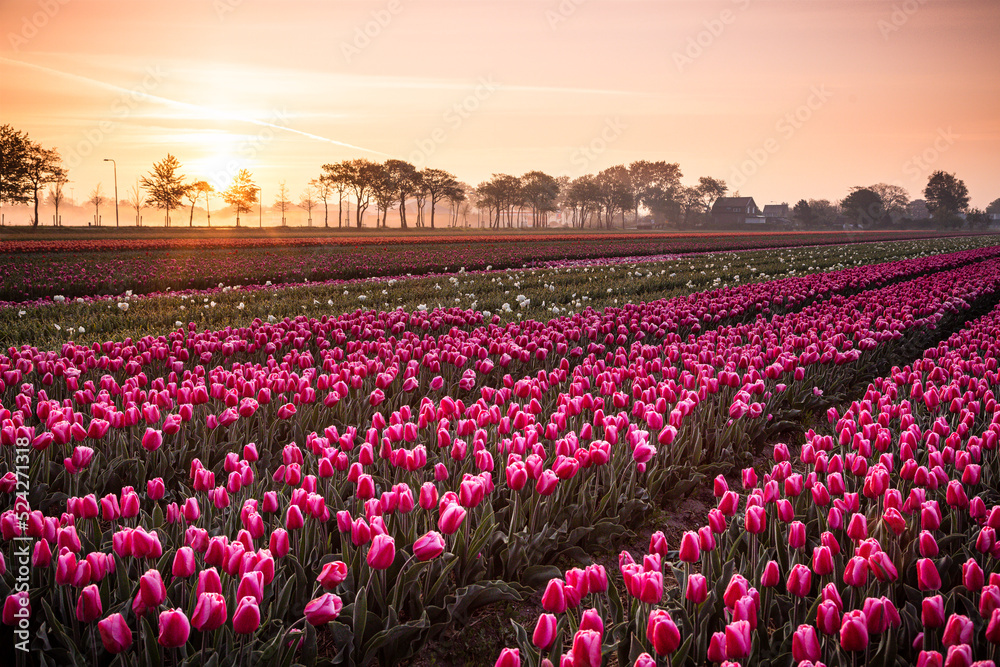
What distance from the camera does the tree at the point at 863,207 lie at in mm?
112062

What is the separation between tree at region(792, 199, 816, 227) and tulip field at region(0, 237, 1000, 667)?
115 metres

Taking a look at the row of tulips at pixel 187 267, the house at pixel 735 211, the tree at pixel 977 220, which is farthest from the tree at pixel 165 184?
the tree at pixel 977 220

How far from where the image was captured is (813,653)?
2.04 metres

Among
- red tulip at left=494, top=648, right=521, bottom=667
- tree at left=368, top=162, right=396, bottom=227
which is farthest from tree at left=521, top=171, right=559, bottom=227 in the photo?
red tulip at left=494, top=648, right=521, bottom=667

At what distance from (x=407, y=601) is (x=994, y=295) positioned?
57.7 ft

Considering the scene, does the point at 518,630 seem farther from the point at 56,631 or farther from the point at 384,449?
the point at 56,631

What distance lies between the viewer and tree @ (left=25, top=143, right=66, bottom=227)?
5917 centimetres

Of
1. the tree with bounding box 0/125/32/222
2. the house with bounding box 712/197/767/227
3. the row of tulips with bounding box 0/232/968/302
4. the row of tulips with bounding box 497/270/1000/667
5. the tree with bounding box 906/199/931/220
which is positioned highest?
the tree with bounding box 906/199/931/220

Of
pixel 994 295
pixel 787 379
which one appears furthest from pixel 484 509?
pixel 994 295

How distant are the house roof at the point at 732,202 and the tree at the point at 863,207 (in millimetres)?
18584

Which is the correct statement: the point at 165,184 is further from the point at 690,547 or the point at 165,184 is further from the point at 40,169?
the point at 690,547

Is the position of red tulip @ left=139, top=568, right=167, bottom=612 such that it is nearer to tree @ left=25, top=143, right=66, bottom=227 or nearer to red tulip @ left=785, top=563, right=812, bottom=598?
red tulip @ left=785, top=563, right=812, bottom=598

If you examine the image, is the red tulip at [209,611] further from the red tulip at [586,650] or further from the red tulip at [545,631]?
the red tulip at [586,650]

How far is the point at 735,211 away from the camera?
127500mm
